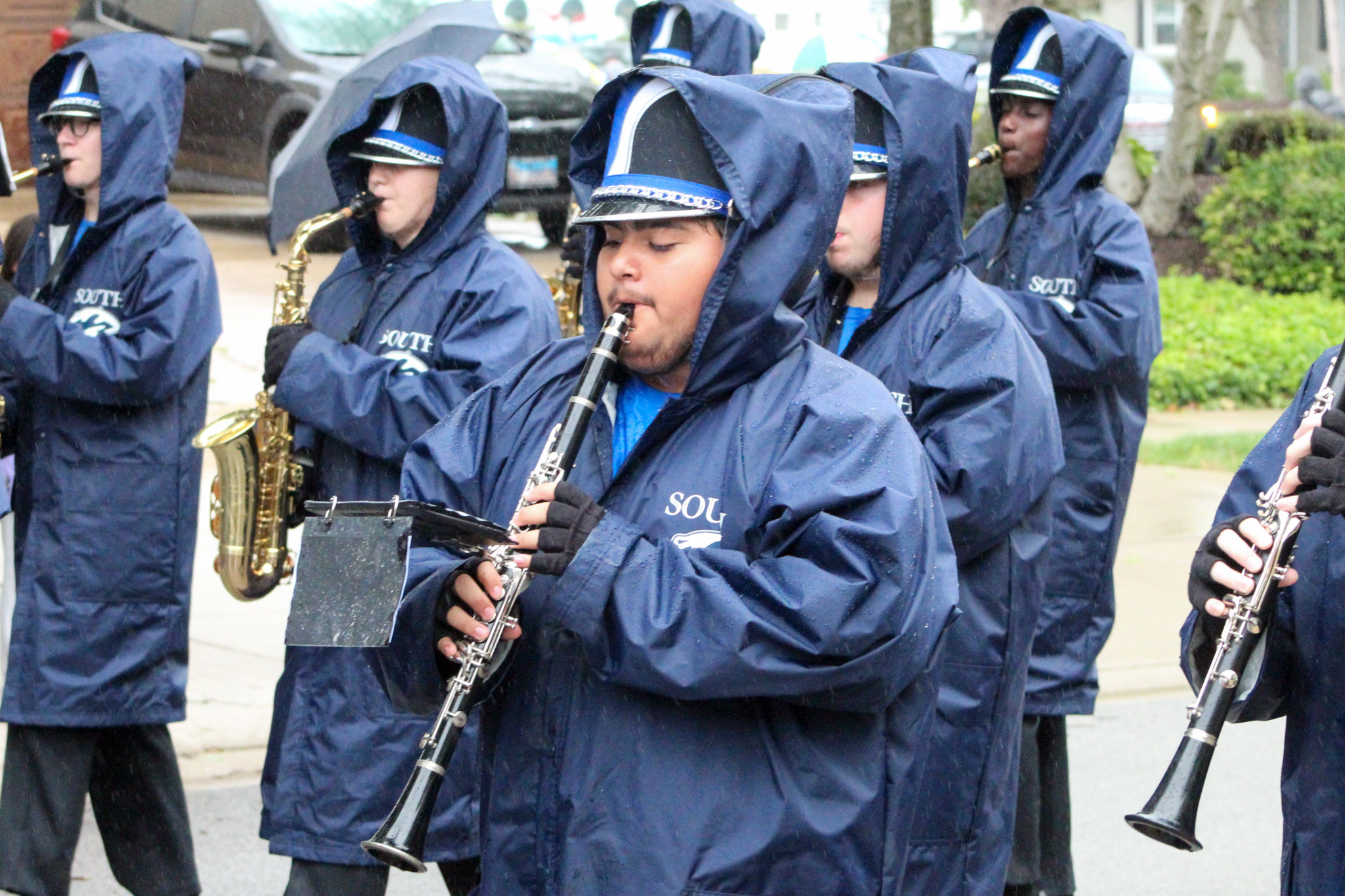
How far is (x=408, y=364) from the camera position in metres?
4.52

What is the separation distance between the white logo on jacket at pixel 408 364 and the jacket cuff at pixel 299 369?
147 millimetres

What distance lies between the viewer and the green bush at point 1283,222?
53.1 ft

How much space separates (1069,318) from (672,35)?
190 centimetres

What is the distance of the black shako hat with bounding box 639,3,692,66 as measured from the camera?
6223mm

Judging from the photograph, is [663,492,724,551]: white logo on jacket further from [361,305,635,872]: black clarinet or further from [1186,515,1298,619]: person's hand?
[1186,515,1298,619]: person's hand

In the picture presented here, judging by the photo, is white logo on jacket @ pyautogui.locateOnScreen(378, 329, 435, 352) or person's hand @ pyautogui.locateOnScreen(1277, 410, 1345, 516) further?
white logo on jacket @ pyautogui.locateOnScreen(378, 329, 435, 352)

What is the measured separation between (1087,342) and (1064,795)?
132cm

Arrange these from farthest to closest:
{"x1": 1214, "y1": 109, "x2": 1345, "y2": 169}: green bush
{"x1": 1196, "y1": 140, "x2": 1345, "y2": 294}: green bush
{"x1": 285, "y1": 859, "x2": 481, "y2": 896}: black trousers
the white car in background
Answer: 1. the white car in background
2. {"x1": 1214, "y1": 109, "x2": 1345, "y2": 169}: green bush
3. {"x1": 1196, "y1": 140, "x2": 1345, "y2": 294}: green bush
4. {"x1": 285, "y1": 859, "x2": 481, "y2": 896}: black trousers

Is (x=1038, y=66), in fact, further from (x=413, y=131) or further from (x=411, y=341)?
(x=411, y=341)

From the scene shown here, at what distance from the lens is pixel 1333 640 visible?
3.05 m

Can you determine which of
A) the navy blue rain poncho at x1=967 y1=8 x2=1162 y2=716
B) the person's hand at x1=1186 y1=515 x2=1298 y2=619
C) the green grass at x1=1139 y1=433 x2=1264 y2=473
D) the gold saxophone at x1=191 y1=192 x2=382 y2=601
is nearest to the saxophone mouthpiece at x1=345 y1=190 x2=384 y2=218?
the gold saxophone at x1=191 y1=192 x2=382 y2=601

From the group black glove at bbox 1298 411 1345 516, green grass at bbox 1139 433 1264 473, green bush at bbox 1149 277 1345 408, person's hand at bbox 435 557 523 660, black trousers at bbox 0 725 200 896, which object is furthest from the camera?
green bush at bbox 1149 277 1345 408

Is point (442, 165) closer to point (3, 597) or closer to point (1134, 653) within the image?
point (3, 597)

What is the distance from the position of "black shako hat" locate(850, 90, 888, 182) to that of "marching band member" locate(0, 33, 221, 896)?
200 centimetres
